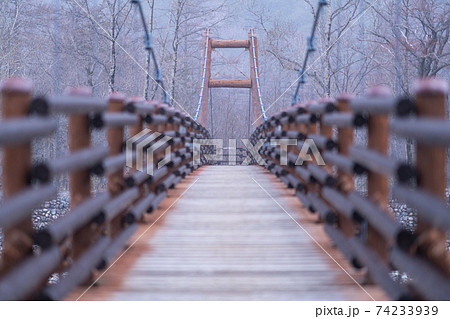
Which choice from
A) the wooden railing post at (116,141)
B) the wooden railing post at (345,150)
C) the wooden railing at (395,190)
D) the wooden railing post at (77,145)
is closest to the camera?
the wooden railing at (395,190)

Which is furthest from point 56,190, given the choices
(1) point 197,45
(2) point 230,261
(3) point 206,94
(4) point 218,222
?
(1) point 197,45

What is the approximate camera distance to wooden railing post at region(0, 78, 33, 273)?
6.56ft

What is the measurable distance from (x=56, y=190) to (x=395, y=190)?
4.10 feet

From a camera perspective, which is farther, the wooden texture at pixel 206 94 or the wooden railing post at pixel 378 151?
the wooden texture at pixel 206 94

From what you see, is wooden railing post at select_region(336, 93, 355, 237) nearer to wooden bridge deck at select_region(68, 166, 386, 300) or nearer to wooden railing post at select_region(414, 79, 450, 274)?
wooden bridge deck at select_region(68, 166, 386, 300)

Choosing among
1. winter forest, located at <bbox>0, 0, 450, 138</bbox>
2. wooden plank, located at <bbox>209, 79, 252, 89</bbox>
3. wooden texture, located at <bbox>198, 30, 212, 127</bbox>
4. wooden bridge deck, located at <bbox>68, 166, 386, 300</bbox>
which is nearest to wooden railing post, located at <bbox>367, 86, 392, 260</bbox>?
wooden bridge deck, located at <bbox>68, 166, 386, 300</bbox>

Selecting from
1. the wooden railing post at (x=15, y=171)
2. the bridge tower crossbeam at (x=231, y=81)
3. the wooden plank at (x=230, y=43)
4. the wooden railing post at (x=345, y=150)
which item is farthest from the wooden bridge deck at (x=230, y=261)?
the wooden plank at (x=230, y=43)

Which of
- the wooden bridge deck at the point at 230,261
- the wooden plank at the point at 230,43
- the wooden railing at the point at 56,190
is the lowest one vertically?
the wooden bridge deck at the point at 230,261

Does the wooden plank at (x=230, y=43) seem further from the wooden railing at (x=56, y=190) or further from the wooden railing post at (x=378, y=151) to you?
the wooden railing post at (x=378, y=151)

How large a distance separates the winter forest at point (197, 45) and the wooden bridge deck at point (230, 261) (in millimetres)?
6002

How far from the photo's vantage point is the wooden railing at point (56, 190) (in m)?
1.93

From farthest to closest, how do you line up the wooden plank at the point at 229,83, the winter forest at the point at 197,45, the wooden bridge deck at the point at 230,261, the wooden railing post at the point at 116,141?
the wooden plank at the point at 229,83, the winter forest at the point at 197,45, the wooden railing post at the point at 116,141, the wooden bridge deck at the point at 230,261

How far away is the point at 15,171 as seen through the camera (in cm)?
201
